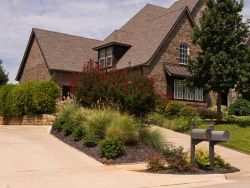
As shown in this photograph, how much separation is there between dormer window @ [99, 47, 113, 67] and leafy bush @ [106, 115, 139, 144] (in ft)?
64.5

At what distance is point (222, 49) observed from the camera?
24.0 m

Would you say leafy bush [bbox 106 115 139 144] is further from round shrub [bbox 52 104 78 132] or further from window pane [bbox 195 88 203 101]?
window pane [bbox 195 88 203 101]

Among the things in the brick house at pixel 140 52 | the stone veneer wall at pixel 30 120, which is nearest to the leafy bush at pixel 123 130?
the stone veneer wall at pixel 30 120

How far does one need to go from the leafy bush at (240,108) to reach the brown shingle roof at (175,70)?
412 centimetres

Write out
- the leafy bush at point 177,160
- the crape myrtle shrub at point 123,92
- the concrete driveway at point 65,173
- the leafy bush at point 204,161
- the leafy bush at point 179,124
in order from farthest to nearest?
the leafy bush at point 179,124
the crape myrtle shrub at point 123,92
the leafy bush at point 204,161
the leafy bush at point 177,160
the concrete driveway at point 65,173

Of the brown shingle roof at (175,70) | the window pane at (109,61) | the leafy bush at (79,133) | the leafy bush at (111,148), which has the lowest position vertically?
the leafy bush at (111,148)

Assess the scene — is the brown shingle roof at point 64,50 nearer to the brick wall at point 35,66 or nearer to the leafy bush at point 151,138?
the brick wall at point 35,66

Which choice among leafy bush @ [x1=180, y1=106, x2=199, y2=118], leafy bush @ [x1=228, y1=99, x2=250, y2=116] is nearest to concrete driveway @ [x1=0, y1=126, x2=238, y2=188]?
leafy bush @ [x1=180, y1=106, x2=199, y2=118]

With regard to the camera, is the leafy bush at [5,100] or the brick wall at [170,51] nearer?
the leafy bush at [5,100]

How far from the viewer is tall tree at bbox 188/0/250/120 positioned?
75.6 ft

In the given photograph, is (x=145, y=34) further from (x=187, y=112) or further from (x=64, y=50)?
(x=187, y=112)

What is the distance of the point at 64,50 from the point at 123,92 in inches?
833

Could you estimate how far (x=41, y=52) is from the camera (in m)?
35.2

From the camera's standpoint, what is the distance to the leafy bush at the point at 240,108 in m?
30.2
